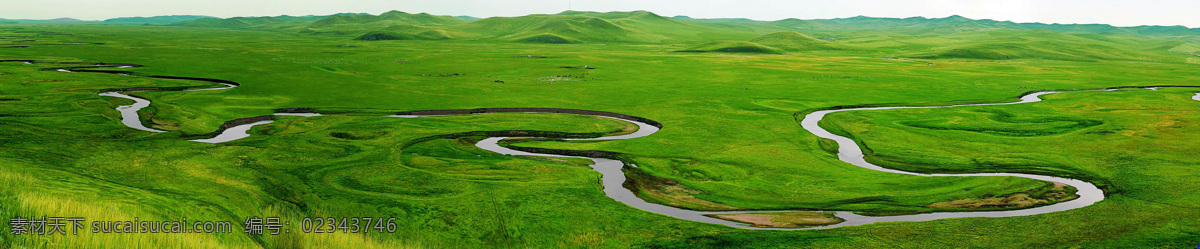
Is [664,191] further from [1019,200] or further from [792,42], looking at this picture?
[792,42]

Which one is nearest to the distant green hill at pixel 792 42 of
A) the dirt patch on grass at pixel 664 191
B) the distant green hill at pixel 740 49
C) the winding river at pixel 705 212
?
the distant green hill at pixel 740 49

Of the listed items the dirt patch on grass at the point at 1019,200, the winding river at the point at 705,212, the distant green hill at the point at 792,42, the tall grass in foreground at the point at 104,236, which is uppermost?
the tall grass in foreground at the point at 104,236

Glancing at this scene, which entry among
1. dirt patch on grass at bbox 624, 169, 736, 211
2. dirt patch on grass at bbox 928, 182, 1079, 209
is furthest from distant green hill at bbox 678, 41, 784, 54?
dirt patch on grass at bbox 928, 182, 1079, 209

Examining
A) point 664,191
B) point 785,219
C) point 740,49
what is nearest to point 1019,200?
point 785,219

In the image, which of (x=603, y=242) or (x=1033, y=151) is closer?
(x=603, y=242)

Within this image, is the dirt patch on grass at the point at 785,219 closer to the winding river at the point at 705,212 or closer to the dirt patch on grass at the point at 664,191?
the winding river at the point at 705,212

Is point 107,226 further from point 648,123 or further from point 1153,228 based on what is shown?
point 648,123

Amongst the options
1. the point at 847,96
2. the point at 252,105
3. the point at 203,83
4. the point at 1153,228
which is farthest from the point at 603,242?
the point at 203,83
